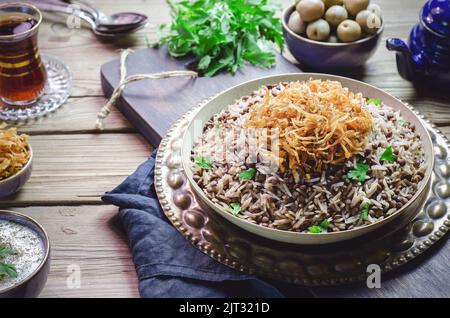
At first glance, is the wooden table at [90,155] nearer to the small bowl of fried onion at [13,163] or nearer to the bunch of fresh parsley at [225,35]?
the small bowl of fried onion at [13,163]

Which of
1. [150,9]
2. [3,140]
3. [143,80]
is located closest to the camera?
[3,140]

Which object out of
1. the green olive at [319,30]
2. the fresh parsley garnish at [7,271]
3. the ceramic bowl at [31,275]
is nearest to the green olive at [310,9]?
the green olive at [319,30]

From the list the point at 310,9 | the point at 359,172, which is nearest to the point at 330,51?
the point at 310,9

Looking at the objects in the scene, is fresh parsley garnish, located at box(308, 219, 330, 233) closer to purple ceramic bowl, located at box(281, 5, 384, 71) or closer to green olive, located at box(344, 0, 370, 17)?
purple ceramic bowl, located at box(281, 5, 384, 71)

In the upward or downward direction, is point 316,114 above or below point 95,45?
above

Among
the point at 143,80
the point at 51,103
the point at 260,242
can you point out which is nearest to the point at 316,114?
the point at 260,242
